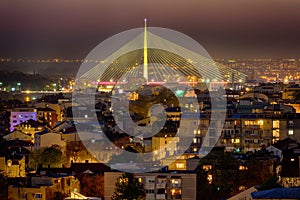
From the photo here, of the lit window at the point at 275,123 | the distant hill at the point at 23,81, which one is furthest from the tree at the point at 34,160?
the distant hill at the point at 23,81

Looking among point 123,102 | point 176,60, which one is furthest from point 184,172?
point 176,60

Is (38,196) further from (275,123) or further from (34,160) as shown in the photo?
(275,123)

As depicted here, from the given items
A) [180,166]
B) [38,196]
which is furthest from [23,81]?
[38,196]

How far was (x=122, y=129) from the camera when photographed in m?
12.6

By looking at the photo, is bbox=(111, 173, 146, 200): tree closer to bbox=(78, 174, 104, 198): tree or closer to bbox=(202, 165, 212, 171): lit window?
bbox=(78, 174, 104, 198): tree

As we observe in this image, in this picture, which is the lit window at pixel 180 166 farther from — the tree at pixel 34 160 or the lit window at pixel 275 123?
the lit window at pixel 275 123

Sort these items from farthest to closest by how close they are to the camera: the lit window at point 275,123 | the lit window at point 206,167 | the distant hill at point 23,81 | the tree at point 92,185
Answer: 1. the distant hill at point 23,81
2. the lit window at point 275,123
3. the lit window at point 206,167
4. the tree at point 92,185

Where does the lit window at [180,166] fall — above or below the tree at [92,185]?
above

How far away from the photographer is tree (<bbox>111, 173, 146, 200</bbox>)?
6.53m

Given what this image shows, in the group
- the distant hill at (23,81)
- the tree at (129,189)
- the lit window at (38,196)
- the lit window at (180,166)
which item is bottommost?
the lit window at (38,196)

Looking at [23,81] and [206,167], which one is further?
[23,81]

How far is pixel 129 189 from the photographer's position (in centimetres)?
657

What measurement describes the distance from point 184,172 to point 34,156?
2185 millimetres

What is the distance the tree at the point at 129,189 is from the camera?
653 cm
